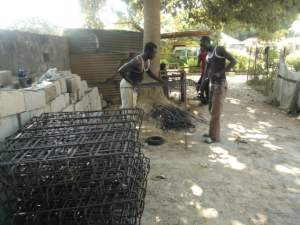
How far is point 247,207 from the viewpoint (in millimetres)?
3154

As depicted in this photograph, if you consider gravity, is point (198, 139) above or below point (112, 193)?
below

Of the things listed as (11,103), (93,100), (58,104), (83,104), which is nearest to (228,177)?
(58,104)

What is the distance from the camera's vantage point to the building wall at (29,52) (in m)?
4.48

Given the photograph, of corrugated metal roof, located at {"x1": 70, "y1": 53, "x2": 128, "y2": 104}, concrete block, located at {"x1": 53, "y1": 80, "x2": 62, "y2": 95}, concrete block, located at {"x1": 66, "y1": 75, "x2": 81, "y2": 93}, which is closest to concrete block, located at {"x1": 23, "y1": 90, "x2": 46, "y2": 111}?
concrete block, located at {"x1": 53, "y1": 80, "x2": 62, "y2": 95}

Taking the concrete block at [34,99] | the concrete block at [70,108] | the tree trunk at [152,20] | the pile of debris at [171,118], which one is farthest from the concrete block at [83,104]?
the tree trunk at [152,20]

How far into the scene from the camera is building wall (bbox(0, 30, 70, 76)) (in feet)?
14.7

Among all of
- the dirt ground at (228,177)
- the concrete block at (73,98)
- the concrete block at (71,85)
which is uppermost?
the concrete block at (71,85)

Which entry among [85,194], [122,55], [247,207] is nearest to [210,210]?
[247,207]

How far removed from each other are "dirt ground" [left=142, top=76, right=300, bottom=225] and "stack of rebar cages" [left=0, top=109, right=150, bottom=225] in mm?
1118

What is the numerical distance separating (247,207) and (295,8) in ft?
23.6

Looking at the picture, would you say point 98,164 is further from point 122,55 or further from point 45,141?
point 122,55

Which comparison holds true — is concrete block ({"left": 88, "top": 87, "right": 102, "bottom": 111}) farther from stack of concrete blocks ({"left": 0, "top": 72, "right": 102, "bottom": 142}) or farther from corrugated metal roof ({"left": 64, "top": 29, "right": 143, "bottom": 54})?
corrugated metal roof ({"left": 64, "top": 29, "right": 143, "bottom": 54})

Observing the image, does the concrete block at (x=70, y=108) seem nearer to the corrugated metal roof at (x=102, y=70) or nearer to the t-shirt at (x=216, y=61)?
the t-shirt at (x=216, y=61)

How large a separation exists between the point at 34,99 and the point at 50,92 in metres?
0.50
